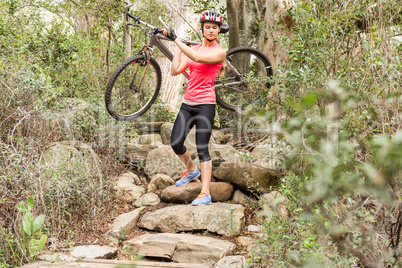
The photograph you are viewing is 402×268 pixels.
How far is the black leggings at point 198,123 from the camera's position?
4.28m

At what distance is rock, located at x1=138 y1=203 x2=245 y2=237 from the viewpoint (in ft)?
13.7

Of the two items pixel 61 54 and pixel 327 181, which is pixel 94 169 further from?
pixel 327 181

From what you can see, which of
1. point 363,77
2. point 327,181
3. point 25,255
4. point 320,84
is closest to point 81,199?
point 25,255

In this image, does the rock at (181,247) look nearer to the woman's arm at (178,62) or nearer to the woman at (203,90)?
the woman at (203,90)

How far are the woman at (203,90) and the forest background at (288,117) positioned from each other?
74 centimetres

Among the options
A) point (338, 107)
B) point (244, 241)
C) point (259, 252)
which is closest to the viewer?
point (338, 107)

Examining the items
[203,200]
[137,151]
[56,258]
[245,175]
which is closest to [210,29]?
[245,175]

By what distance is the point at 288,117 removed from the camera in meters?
4.16

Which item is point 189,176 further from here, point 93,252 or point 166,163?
point 93,252

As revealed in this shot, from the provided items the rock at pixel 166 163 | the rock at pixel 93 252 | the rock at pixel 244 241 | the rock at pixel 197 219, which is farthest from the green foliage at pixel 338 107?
the rock at pixel 166 163

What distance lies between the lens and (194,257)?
3682mm

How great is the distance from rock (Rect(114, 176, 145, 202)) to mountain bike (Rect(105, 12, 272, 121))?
102 cm

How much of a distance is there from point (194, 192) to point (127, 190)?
101 cm

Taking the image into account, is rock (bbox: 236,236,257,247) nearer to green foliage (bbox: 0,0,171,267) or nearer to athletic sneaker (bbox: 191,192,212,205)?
athletic sneaker (bbox: 191,192,212,205)
